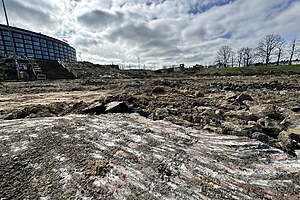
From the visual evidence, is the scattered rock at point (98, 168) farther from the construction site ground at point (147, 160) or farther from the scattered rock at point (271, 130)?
the scattered rock at point (271, 130)

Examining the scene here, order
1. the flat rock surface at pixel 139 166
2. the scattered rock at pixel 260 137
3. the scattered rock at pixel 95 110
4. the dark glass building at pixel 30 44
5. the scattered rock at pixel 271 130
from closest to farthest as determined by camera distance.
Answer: the flat rock surface at pixel 139 166 < the scattered rock at pixel 260 137 < the scattered rock at pixel 271 130 < the scattered rock at pixel 95 110 < the dark glass building at pixel 30 44

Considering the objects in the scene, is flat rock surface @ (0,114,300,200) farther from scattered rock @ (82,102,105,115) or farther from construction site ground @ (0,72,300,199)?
scattered rock @ (82,102,105,115)

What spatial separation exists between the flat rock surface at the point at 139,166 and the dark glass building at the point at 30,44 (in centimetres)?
4220

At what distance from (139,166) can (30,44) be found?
55.9 m

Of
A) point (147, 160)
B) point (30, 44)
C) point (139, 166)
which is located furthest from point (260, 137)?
point (30, 44)

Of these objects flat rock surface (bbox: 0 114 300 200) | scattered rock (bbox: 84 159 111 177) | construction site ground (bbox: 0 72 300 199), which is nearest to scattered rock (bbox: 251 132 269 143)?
construction site ground (bbox: 0 72 300 199)

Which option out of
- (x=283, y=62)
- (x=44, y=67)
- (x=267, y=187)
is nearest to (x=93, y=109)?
(x=267, y=187)

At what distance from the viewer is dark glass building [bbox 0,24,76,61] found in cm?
3902

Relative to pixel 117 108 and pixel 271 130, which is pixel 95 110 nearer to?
pixel 117 108

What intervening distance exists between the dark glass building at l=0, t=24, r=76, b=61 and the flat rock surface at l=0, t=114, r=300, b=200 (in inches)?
1661

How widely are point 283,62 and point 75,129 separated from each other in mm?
61931

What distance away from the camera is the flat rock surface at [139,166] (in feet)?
5.20

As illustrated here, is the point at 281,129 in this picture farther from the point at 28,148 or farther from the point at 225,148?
the point at 28,148

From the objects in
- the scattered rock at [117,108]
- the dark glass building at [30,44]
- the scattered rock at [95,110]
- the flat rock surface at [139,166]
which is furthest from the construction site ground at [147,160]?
the dark glass building at [30,44]
